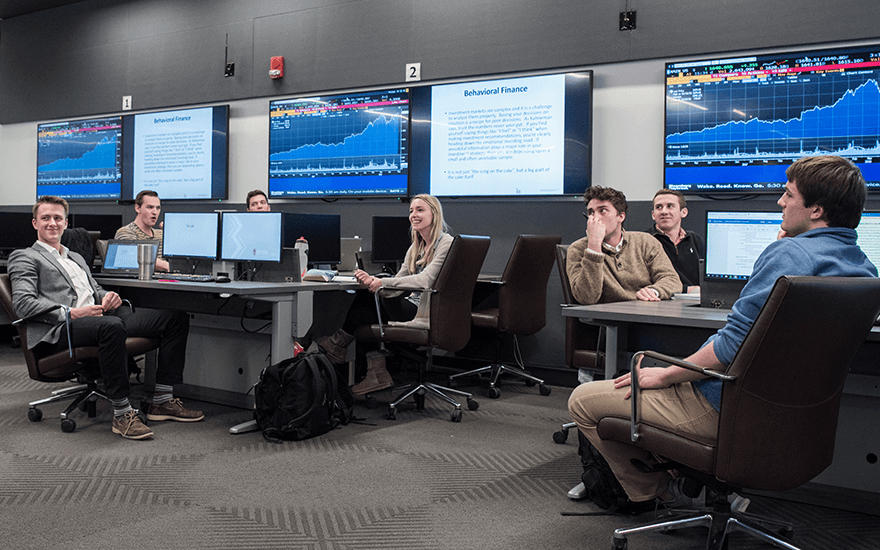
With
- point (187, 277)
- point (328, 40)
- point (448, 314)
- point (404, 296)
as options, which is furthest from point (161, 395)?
point (328, 40)

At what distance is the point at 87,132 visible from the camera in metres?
7.36

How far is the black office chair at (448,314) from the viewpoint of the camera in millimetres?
3835

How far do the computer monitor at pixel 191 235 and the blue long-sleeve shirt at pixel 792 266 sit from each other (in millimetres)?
3039

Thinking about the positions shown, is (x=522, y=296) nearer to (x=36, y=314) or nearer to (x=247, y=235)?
(x=247, y=235)

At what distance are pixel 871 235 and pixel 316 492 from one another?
89.2 inches

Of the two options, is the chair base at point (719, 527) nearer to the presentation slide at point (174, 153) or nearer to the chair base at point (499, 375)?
the chair base at point (499, 375)

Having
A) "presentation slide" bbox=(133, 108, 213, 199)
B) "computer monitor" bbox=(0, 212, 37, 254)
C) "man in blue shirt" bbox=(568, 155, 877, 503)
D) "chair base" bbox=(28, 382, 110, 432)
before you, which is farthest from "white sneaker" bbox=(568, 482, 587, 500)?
"computer monitor" bbox=(0, 212, 37, 254)

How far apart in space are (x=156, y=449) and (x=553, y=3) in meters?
3.92

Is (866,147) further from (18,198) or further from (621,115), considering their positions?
(18,198)

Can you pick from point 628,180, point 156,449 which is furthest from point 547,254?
point 156,449

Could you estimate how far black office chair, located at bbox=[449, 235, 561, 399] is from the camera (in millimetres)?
4592

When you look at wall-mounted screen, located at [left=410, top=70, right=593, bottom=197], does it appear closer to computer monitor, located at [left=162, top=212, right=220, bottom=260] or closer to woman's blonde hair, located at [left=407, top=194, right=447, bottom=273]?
woman's blonde hair, located at [left=407, top=194, right=447, bottom=273]

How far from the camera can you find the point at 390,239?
5211 millimetres

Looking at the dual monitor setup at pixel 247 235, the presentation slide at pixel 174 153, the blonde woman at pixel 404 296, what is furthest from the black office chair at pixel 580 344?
the presentation slide at pixel 174 153
